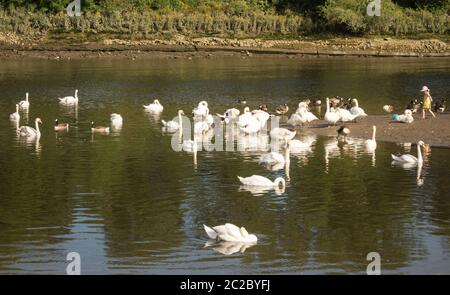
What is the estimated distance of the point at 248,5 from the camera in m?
81.2

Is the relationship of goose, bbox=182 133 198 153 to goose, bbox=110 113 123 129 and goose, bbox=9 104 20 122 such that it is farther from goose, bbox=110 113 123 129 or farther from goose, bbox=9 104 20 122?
goose, bbox=9 104 20 122

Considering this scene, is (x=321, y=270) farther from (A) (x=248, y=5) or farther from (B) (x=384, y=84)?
(A) (x=248, y=5)

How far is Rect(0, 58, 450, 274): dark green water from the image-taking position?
67.7ft

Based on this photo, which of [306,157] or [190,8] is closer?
[306,157]

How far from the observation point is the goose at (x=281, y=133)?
3434 cm

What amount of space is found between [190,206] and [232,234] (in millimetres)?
3832

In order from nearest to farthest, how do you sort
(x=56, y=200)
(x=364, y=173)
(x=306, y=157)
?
(x=56, y=200) → (x=364, y=173) → (x=306, y=157)

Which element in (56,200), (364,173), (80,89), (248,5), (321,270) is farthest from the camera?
(248,5)

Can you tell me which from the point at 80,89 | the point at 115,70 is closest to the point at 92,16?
the point at 115,70

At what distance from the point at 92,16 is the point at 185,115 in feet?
117

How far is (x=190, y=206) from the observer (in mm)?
25031

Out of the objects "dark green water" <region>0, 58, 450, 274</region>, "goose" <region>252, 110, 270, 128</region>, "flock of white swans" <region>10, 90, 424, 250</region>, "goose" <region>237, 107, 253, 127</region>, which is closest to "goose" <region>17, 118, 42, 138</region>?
"flock of white swans" <region>10, 90, 424, 250</region>

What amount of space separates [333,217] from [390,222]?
4.06 feet

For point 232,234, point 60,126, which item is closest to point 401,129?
point 60,126
